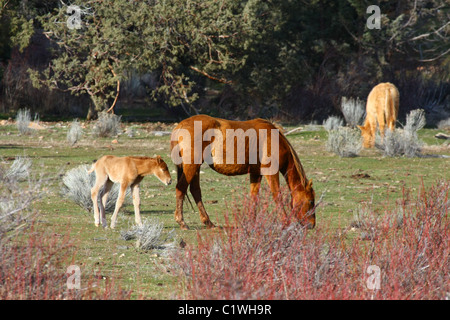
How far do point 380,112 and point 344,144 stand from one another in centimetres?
199

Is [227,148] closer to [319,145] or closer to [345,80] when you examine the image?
[319,145]

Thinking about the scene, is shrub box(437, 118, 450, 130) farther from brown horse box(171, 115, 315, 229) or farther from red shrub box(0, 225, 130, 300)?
red shrub box(0, 225, 130, 300)

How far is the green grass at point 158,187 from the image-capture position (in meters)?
7.68

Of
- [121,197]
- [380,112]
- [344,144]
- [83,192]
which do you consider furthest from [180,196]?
[380,112]

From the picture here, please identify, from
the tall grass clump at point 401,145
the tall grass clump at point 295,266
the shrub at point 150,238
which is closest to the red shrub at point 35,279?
the tall grass clump at point 295,266

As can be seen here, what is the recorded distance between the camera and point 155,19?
27109 millimetres

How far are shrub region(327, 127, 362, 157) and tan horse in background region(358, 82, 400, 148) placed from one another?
784 millimetres

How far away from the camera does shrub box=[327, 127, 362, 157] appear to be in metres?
19.4

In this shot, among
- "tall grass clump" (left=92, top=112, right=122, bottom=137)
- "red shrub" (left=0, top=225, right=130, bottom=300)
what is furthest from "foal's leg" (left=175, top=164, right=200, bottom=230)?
"tall grass clump" (left=92, top=112, right=122, bottom=137)

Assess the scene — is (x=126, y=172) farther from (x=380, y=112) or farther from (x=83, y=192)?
(x=380, y=112)

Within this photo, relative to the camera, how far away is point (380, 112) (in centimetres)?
2109

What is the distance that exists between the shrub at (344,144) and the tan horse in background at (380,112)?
0.78 m

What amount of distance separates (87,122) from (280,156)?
768 inches
